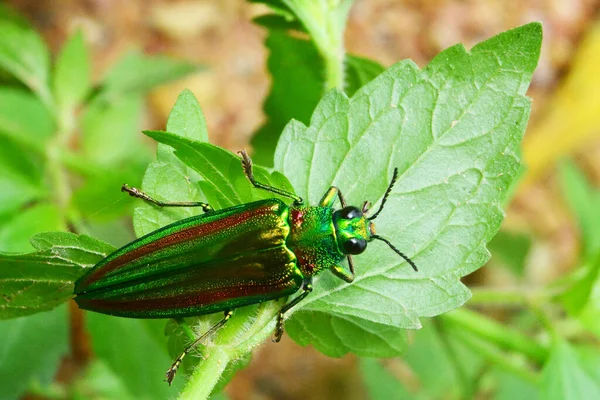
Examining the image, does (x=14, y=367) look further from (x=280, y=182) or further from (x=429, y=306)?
(x=429, y=306)

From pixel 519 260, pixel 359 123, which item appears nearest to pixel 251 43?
pixel 519 260

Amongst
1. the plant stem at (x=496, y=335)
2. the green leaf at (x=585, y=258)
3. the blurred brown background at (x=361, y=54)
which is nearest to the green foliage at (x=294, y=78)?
the plant stem at (x=496, y=335)

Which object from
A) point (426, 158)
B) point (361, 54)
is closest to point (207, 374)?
point (426, 158)

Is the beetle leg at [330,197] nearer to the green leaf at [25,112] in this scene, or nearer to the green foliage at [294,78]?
the green foliage at [294,78]

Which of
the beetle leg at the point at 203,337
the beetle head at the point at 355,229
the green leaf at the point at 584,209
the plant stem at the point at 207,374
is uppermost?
the beetle head at the point at 355,229

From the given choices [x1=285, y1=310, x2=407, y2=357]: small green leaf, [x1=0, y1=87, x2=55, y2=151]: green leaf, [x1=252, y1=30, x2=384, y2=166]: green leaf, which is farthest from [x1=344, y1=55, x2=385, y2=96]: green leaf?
[x1=0, y1=87, x2=55, y2=151]: green leaf

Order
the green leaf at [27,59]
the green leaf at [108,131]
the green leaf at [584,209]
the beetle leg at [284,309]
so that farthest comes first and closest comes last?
the green leaf at [584,209]
the green leaf at [108,131]
the green leaf at [27,59]
the beetle leg at [284,309]

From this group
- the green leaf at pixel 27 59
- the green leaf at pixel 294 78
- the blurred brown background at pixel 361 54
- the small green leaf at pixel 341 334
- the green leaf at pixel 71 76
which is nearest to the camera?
the small green leaf at pixel 341 334

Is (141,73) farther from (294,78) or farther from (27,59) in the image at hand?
(294,78)
